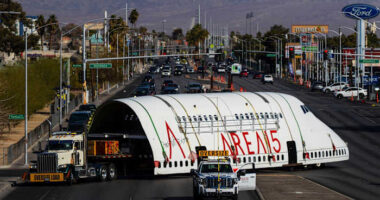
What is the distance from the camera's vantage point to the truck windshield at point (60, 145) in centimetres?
4500

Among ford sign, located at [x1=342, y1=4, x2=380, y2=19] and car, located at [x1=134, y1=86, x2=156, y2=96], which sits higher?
ford sign, located at [x1=342, y1=4, x2=380, y2=19]

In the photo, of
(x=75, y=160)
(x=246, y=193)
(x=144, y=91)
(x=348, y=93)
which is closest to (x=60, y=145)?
(x=75, y=160)

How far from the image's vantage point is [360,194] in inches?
1609

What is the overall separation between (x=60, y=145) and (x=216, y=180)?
13.0m

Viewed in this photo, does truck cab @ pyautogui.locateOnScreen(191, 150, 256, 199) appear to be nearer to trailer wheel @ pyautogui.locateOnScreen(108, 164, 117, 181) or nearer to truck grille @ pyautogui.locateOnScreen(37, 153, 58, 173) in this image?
truck grille @ pyautogui.locateOnScreen(37, 153, 58, 173)

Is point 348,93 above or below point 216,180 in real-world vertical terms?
above

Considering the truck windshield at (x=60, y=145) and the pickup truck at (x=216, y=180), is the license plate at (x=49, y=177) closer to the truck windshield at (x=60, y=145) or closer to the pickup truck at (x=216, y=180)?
the truck windshield at (x=60, y=145)

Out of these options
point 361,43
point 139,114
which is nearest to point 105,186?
point 139,114

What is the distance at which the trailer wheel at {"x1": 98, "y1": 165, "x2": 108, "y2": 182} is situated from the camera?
153ft

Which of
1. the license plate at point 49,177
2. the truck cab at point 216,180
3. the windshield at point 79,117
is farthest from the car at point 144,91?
the truck cab at point 216,180

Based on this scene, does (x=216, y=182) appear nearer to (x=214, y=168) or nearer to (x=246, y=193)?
(x=214, y=168)

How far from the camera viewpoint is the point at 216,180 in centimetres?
3538

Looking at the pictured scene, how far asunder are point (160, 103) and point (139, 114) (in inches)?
84.1

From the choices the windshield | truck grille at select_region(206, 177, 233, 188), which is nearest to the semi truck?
truck grille at select_region(206, 177, 233, 188)
